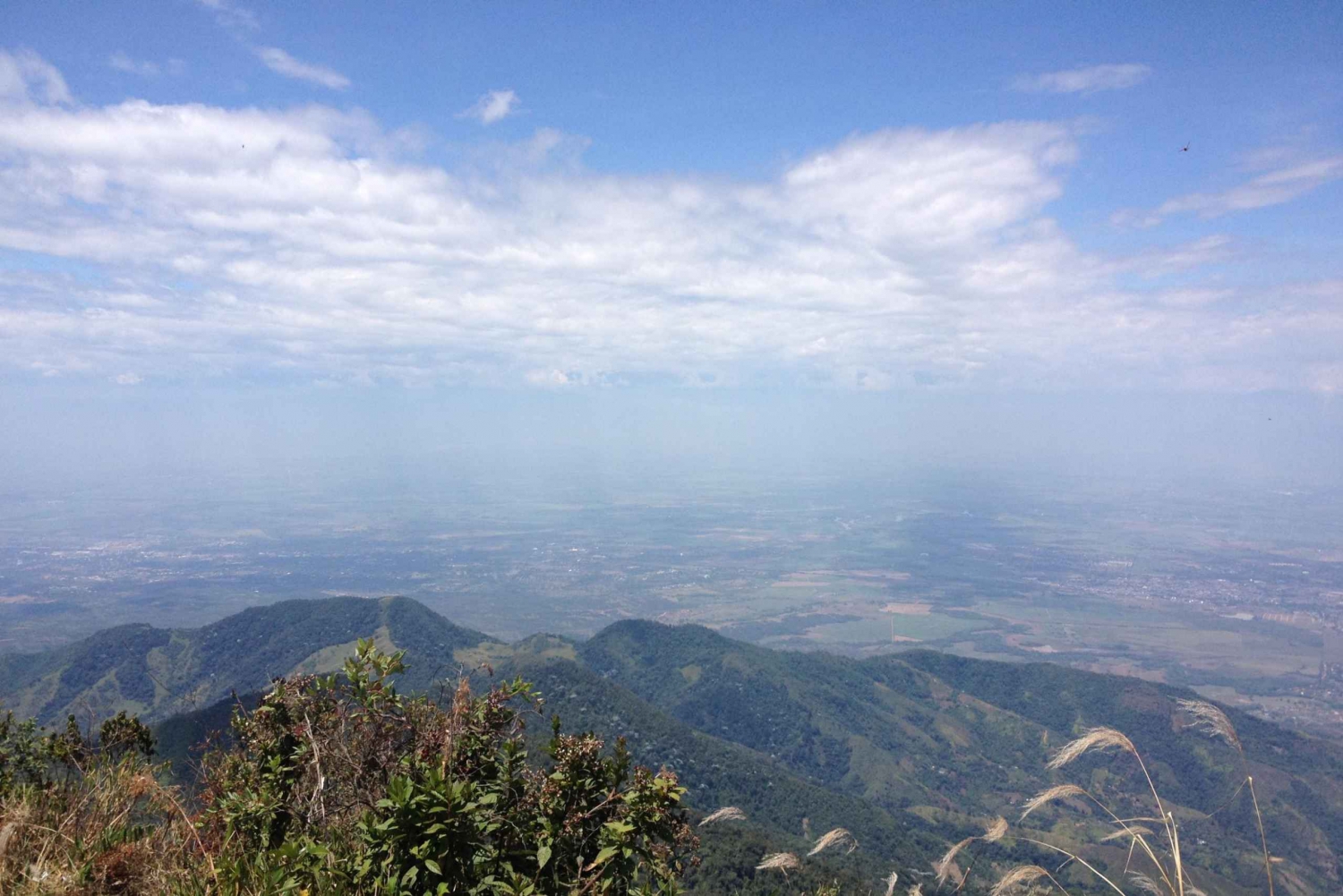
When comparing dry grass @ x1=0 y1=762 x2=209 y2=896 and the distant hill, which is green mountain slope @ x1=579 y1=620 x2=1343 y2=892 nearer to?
the distant hill

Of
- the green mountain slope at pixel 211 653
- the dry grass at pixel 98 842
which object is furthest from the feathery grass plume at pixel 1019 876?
the green mountain slope at pixel 211 653

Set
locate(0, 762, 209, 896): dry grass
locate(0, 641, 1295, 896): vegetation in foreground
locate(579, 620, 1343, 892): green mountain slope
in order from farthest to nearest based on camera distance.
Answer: locate(579, 620, 1343, 892): green mountain slope
locate(0, 762, 209, 896): dry grass
locate(0, 641, 1295, 896): vegetation in foreground

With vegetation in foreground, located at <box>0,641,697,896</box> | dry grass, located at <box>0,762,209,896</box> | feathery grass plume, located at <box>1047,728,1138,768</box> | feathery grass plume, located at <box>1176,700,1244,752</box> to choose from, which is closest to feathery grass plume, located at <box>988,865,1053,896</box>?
feathery grass plume, located at <box>1047,728,1138,768</box>

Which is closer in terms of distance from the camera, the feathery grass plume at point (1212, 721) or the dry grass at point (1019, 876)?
the dry grass at point (1019, 876)

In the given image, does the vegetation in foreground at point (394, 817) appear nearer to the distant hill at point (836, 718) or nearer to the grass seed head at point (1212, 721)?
the grass seed head at point (1212, 721)

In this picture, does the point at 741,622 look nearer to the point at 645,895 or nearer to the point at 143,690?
the point at 143,690
